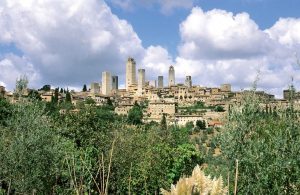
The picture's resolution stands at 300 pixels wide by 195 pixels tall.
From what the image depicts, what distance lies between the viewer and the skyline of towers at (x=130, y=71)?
529ft

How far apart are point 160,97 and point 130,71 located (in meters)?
30.3

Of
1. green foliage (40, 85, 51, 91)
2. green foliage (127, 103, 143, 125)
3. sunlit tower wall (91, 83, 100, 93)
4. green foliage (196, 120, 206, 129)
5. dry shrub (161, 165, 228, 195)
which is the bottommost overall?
green foliage (196, 120, 206, 129)

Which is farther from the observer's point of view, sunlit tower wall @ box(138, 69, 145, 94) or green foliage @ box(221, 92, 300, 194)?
sunlit tower wall @ box(138, 69, 145, 94)

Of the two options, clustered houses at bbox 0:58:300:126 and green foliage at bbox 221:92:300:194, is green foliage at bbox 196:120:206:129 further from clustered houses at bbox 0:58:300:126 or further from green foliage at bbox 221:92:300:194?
green foliage at bbox 221:92:300:194

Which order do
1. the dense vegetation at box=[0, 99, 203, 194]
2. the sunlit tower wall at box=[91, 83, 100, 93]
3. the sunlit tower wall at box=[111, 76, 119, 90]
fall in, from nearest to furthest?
the dense vegetation at box=[0, 99, 203, 194], the sunlit tower wall at box=[91, 83, 100, 93], the sunlit tower wall at box=[111, 76, 119, 90]

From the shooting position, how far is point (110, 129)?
79.7 feet

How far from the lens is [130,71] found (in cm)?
16212

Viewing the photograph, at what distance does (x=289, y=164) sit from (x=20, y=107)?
7.99 metres

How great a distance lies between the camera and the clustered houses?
4195 inches

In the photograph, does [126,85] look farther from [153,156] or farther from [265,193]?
[265,193]

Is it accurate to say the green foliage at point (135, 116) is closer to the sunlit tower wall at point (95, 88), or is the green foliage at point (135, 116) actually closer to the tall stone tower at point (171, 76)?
the sunlit tower wall at point (95, 88)

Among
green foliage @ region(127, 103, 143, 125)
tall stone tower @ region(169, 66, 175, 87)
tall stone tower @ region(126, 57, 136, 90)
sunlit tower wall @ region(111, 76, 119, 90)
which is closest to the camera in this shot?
green foliage @ region(127, 103, 143, 125)

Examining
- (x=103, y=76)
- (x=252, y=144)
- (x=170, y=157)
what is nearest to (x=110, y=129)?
(x=170, y=157)

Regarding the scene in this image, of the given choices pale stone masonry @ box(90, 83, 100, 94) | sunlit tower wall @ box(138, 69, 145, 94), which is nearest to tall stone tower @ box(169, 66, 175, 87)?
sunlit tower wall @ box(138, 69, 145, 94)
